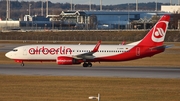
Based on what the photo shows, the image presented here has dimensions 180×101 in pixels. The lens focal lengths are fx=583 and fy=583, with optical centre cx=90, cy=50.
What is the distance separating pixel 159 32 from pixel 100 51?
6.37 m

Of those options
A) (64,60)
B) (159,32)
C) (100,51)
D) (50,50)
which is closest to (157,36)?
(159,32)

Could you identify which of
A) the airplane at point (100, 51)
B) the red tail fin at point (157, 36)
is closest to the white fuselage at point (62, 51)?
the airplane at point (100, 51)

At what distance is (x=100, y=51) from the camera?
60.4 metres

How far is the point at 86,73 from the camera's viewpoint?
52125mm

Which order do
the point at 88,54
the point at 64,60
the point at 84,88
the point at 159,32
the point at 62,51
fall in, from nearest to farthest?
1. the point at 84,88
2. the point at 64,60
3. the point at 159,32
4. the point at 62,51
5. the point at 88,54

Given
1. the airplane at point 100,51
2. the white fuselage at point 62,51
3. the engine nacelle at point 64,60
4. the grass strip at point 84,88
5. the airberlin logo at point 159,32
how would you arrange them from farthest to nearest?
the white fuselage at point 62,51, the airplane at point 100,51, the airberlin logo at point 159,32, the engine nacelle at point 64,60, the grass strip at point 84,88

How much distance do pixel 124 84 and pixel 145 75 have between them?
730 centimetres

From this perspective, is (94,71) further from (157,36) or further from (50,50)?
(157,36)

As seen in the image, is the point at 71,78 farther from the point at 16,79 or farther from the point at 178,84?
the point at 178,84

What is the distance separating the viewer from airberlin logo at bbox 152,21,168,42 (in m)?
59.4

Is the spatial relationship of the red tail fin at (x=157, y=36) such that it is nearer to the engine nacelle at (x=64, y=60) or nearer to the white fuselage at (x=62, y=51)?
the white fuselage at (x=62, y=51)

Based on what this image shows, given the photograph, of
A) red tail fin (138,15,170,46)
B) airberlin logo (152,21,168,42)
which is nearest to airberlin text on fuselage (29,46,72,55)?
red tail fin (138,15,170,46)

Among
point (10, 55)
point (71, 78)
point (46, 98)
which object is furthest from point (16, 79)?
point (10, 55)

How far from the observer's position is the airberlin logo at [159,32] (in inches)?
2338
